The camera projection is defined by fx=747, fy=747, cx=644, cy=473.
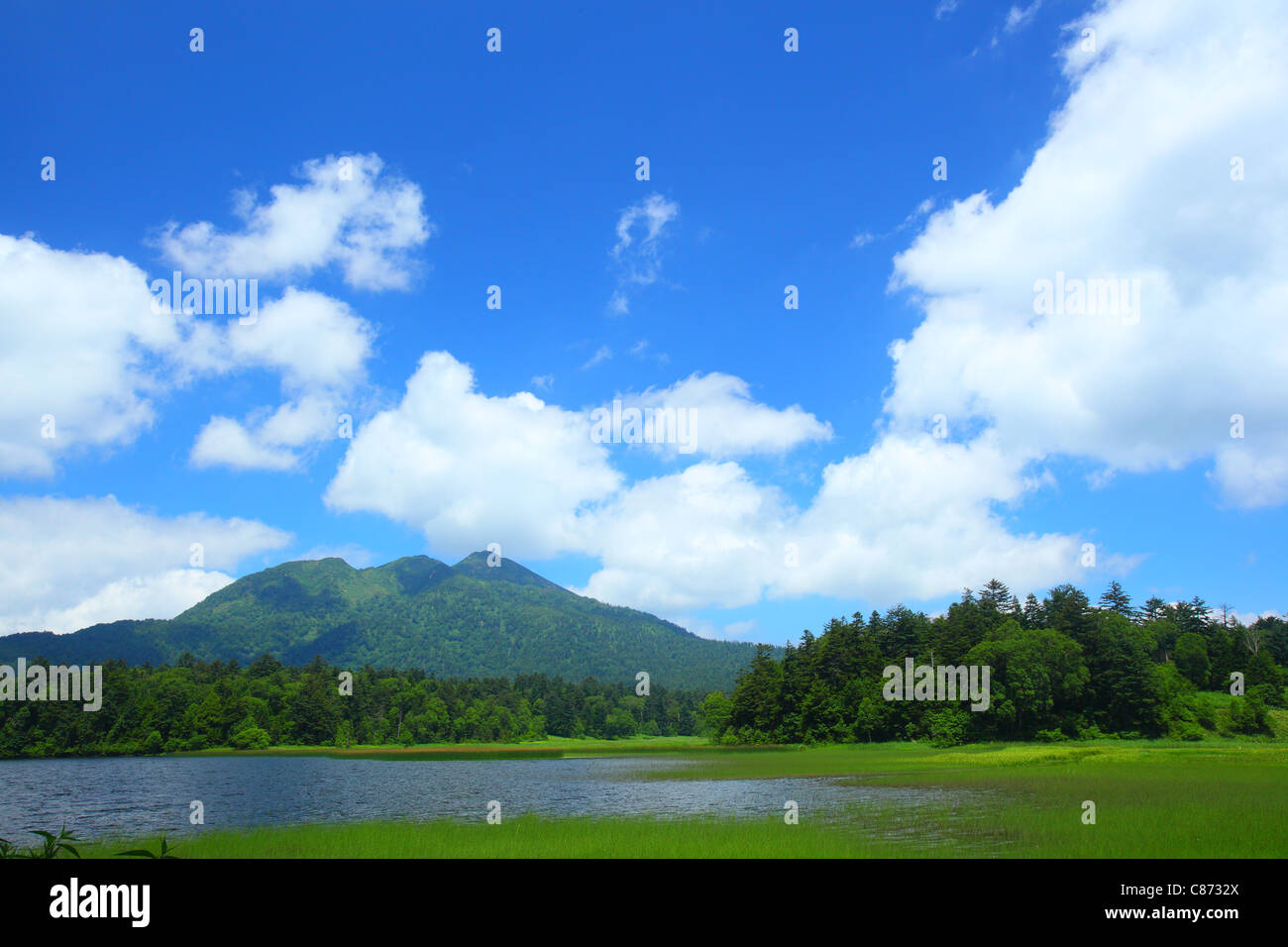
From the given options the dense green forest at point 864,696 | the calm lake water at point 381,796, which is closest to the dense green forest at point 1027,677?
the dense green forest at point 864,696

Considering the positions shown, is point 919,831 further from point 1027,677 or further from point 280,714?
point 280,714

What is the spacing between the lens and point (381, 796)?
52344 millimetres

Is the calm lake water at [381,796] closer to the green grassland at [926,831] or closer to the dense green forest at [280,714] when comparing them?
the green grassland at [926,831]

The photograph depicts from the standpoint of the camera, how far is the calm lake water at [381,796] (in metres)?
40.1

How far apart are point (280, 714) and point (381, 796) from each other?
11060cm

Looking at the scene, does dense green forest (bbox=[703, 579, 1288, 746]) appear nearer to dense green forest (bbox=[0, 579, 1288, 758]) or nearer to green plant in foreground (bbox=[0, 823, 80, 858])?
dense green forest (bbox=[0, 579, 1288, 758])

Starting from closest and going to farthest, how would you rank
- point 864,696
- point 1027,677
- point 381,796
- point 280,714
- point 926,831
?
point 926,831 < point 381,796 < point 1027,677 < point 864,696 < point 280,714

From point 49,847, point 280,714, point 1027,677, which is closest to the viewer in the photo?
point 49,847
